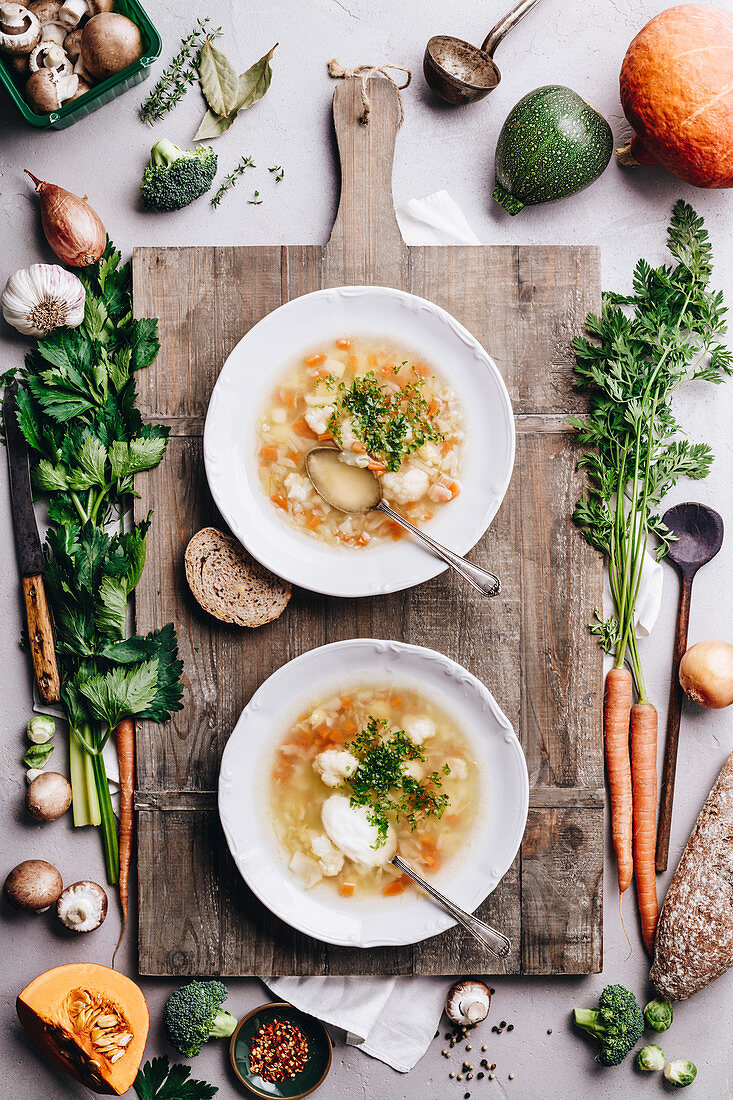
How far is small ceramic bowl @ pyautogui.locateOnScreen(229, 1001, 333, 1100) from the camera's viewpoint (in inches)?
111

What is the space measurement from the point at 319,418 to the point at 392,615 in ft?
2.42

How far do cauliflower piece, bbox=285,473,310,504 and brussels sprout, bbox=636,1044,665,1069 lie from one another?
7.66 ft

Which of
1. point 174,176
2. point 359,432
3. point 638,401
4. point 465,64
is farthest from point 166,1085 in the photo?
point 465,64

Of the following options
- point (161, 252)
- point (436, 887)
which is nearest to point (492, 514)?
point (436, 887)

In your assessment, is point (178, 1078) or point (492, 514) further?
point (178, 1078)

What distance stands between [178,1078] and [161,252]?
291 cm

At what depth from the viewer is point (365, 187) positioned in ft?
9.33

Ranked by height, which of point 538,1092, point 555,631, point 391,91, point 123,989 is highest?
point 391,91

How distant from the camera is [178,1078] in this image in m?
2.78

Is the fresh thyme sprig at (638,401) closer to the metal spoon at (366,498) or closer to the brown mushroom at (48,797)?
the metal spoon at (366,498)

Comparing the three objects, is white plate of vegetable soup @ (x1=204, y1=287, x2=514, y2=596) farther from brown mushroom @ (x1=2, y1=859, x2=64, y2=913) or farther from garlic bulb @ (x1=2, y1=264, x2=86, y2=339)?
brown mushroom @ (x1=2, y1=859, x2=64, y2=913)

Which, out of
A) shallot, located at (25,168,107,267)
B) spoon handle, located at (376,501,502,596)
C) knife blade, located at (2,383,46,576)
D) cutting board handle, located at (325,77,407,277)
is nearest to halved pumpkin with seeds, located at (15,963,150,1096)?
knife blade, located at (2,383,46,576)

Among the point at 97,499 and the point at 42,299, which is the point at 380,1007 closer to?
the point at 97,499

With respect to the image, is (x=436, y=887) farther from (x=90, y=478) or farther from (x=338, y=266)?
(x=338, y=266)
